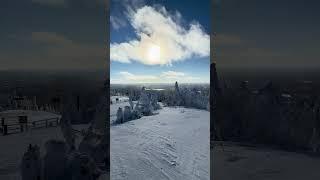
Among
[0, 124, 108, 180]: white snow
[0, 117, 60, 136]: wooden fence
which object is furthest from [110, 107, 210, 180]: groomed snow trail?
[0, 124, 108, 180]: white snow

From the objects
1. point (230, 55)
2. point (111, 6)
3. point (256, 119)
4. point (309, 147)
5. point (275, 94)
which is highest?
point (111, 6)

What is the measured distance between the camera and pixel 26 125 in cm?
498

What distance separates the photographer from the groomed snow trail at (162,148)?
543cm

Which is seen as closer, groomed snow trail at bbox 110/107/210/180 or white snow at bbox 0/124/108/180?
white snow at bbox 0/124/108/180

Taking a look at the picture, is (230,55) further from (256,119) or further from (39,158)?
(39,158)

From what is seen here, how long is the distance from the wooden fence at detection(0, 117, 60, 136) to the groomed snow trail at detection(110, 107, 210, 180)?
0.80 meters

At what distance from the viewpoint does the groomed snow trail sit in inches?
214

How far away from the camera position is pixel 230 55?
204 inches

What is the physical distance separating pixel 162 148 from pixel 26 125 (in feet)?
5.81

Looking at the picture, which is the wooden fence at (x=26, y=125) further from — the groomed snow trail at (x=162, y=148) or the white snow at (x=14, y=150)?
the groomed snow trail at (x=162, y=148)

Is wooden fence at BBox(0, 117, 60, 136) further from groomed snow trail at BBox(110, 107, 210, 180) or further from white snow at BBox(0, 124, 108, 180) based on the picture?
groomed snow trail at BBox(110, 107, 210, 180)

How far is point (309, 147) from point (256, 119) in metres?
0.73

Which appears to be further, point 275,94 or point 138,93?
point 138,93

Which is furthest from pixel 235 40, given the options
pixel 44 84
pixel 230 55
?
pixel 44 84
